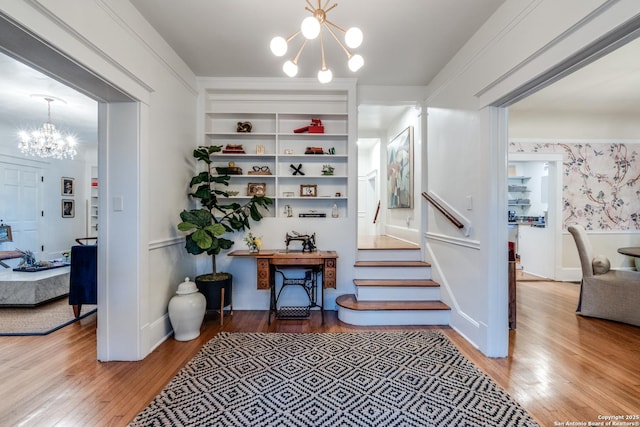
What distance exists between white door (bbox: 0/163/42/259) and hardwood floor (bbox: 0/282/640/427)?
3.97 metres

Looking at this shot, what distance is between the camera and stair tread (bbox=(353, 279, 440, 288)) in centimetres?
323

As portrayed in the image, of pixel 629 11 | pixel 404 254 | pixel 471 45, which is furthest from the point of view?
pixel 404 254

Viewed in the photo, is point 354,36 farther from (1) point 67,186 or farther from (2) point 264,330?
(1) point 67,186

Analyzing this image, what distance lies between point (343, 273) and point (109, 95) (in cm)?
288

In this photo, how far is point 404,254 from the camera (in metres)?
3.69

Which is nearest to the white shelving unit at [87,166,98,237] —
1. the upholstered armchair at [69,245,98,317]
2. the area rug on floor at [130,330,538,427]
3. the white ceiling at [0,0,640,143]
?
the white ceiling at [0,0,640,143]

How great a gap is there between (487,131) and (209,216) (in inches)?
108

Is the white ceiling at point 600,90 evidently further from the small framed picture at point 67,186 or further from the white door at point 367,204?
the small framed picture at point 67,186

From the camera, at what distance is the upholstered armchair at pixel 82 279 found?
123 inches

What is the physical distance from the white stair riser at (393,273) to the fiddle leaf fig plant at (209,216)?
1409 millimetres

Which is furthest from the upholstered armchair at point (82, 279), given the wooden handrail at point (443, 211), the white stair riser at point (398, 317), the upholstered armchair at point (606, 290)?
the upholstered armchair at point (606, 290)

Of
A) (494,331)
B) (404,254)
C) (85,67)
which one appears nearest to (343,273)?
(404,254)

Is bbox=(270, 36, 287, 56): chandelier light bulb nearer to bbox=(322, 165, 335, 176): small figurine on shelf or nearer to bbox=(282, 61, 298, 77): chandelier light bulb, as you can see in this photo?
bbox=(282, 61, 298, 77): chandelier light bulb

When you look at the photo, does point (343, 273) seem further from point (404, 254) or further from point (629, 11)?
point (629, 11)
